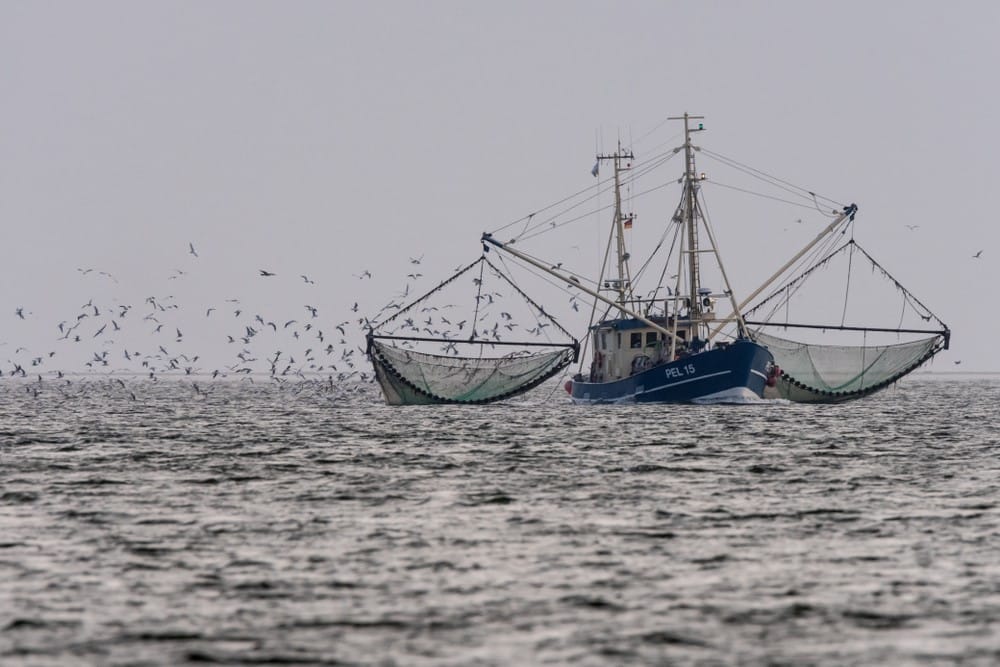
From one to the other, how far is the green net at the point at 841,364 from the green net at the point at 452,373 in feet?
45.8

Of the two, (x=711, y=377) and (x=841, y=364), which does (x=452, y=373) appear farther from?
(x=841, y=364)

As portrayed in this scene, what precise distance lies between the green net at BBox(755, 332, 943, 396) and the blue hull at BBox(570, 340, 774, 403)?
7.54 meters

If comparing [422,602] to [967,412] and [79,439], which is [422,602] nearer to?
[79,439]

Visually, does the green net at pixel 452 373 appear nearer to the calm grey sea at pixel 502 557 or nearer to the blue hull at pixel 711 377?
the blue hull at pixel 711 377

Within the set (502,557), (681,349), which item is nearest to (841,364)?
(681,349)

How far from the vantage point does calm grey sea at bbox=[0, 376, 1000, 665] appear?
16719 mm

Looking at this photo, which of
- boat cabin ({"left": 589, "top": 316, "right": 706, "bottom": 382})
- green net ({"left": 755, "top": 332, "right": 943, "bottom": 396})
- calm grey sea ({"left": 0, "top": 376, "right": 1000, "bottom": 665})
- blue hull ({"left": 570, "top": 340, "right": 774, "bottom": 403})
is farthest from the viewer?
green net ({"left": 755, "top": 332, "right": 943, "bottom": 396})

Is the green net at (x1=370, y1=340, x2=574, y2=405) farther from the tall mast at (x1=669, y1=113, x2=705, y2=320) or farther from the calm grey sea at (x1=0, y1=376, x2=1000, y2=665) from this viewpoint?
the calm grey sea at (x1=0, y1=376, x2=1000, y2=665)

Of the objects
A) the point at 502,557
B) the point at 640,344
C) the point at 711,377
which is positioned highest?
the point at 640,344

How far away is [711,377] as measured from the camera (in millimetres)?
79875

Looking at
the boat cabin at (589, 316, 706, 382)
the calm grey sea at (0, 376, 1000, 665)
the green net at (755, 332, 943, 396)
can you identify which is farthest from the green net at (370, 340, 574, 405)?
the calm grey sea at (0, 376, 1000, 665)

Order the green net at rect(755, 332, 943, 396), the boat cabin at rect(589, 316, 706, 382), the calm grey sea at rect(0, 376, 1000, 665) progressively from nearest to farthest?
1. the calm grey sea at rect(0, 376, 1000, 665)
2. the boat cabin at rect(589, 316, 706, 382)
3. the green net at rect(755, 332, 943, 396)

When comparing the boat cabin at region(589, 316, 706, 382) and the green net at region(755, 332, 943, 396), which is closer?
the boat cabin at region(589, 316, 706, 382)

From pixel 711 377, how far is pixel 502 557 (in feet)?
191
